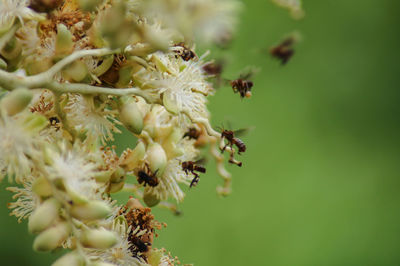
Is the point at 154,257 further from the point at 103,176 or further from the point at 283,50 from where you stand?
the point at 283,50

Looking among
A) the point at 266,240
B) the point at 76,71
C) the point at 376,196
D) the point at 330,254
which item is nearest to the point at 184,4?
the point at 76,71

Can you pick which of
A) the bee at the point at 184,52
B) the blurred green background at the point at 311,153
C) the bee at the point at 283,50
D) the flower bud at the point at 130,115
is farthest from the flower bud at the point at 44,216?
the blurred green background at the point at 311,153

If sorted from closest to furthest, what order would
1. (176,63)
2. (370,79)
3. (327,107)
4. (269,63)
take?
1. (176,63)
2. (269,63)
3. (327,107)
4. (370,79)

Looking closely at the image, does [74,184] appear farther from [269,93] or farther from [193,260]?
[269,93]

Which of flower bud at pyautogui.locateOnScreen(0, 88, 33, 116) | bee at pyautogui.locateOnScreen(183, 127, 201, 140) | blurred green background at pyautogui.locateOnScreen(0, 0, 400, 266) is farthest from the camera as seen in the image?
blurred green background at pyautogui.locateOnScreen(0, 0, 400, 266)

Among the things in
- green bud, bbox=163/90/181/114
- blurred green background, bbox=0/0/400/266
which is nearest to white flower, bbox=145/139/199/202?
green bud, bbox=163/90/181/114

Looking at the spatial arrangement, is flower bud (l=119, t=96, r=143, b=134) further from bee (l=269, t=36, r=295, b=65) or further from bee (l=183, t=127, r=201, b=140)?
bee (l=269, t=36, r=295, b=65)

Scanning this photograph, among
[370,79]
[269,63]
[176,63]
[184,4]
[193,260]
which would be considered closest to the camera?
[184,4]

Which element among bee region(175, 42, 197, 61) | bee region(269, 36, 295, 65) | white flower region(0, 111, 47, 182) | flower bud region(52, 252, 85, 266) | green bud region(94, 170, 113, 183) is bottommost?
flower bud region(52, 252, 85, 266)
